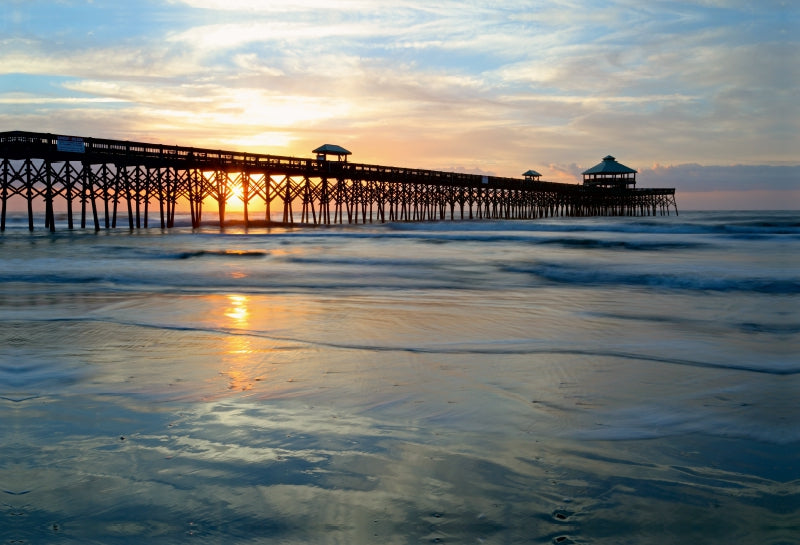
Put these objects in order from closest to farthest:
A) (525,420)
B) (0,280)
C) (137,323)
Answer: (525,420) → (137,323) → (0,280)

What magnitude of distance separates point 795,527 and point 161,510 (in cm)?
273

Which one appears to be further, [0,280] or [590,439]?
[0,280]

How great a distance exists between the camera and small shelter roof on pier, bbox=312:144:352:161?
152ft

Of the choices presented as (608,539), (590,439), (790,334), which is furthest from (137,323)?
(790,334)

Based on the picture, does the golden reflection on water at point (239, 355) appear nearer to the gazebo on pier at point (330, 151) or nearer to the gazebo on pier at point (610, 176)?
the gazebo on pier at point (330, 151)

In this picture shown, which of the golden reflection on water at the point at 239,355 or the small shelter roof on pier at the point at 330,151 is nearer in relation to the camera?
the golden reflection on water at the point at 239,355

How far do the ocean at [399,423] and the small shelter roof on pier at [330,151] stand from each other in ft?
123

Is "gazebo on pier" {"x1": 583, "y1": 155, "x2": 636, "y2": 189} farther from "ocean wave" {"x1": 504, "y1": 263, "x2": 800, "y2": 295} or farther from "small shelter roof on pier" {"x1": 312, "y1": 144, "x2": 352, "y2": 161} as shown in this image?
"ocean wave" {"x1": 504, "y1": 263, "x2": 800, "y2": 295}

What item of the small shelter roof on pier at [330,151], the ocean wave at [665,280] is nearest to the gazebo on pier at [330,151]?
the small shelter roof on pier at [330,151]

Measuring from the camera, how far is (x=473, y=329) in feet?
25.3

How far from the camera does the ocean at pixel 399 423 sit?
287cm

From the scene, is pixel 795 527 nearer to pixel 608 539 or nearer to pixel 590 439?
pixel 608 539

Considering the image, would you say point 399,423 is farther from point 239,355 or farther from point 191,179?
point 191,179

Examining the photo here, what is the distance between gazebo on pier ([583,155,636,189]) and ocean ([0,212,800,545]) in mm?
69700
